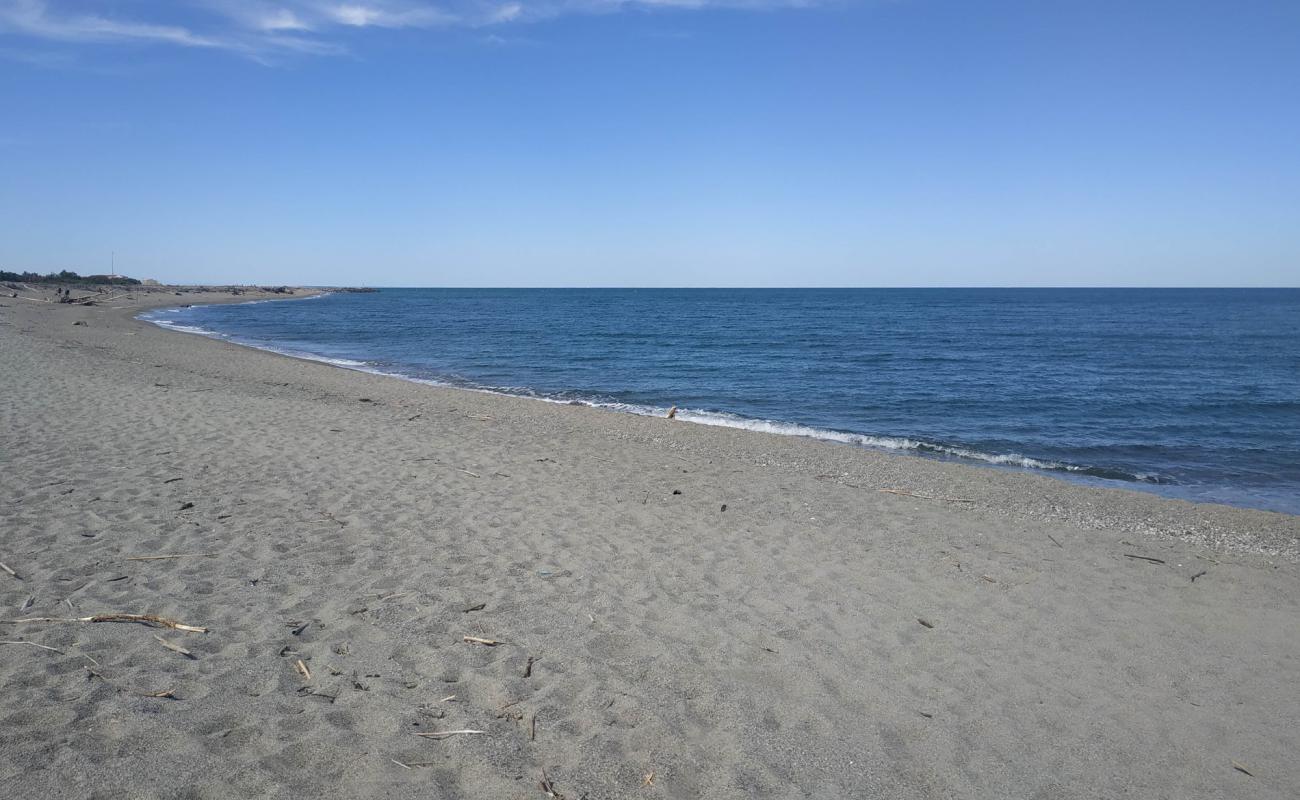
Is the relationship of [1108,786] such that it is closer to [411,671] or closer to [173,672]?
[411,671]

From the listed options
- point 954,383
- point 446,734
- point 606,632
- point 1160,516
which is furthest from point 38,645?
point 954,383

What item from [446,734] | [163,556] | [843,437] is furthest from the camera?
[843,437]

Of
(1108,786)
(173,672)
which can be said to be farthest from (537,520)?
(1108,786)

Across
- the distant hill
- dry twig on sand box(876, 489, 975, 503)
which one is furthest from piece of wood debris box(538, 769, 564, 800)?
the distant hill

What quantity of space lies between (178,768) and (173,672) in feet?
3.03

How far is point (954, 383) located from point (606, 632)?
21.3 meters

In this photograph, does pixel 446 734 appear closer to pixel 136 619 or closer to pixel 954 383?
pixel 136 619

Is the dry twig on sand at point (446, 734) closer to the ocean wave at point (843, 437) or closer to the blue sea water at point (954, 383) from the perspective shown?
the ocean wave at point (843, 437)

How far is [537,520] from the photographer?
7.36 metres

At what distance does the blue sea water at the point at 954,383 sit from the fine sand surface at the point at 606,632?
15.0 ft

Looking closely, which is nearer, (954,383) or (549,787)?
(549,787)

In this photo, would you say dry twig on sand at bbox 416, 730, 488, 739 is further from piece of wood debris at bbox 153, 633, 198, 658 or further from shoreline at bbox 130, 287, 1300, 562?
shoreline at bbox 130, 287, 1300, 562

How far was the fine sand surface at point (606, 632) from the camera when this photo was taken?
3570 millimetres

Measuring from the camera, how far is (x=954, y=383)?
77.1 ft
